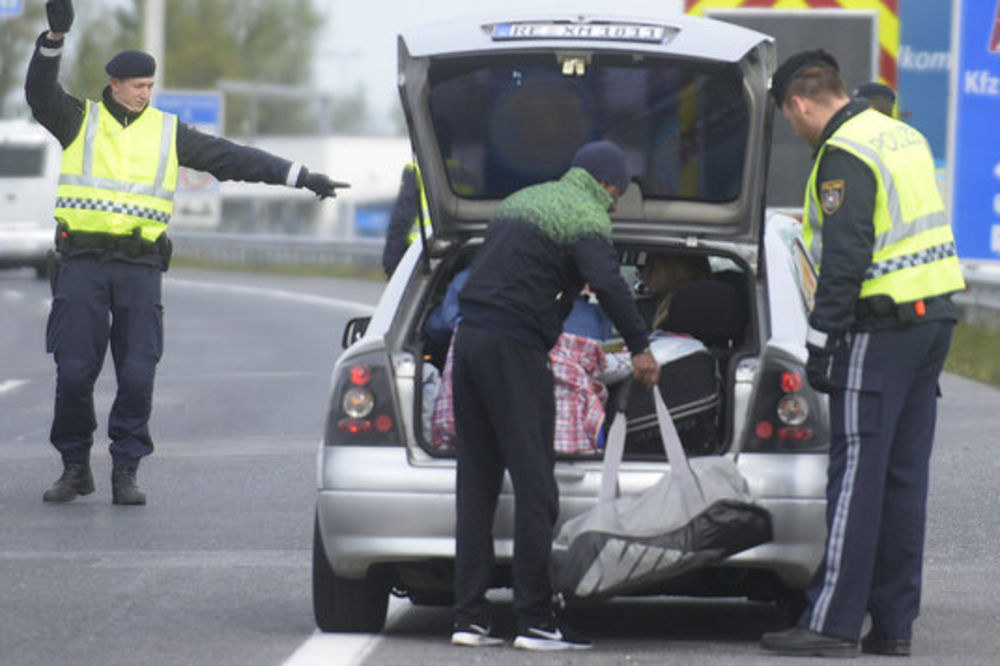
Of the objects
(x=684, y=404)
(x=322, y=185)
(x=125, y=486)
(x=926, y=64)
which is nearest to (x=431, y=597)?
(x=684, y=404)

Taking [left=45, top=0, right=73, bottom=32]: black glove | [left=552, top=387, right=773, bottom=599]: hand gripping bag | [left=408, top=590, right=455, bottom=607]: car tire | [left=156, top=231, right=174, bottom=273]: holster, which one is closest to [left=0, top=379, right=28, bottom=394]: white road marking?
[left=156, top=231, right=174, bottom=273]: holster

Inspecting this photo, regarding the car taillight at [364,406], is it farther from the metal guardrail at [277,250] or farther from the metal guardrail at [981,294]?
the metal guardrail at [277,250]

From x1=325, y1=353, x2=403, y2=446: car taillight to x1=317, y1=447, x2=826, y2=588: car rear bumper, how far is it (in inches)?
2.2

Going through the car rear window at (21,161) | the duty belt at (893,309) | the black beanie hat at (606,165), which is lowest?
the car rear window at (21,161)

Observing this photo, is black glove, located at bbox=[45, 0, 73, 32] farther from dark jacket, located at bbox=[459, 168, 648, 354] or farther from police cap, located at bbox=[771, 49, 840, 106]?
police cap, located at bbox=[771, 49, 840, 106]

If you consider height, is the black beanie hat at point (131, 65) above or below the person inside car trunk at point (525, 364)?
above

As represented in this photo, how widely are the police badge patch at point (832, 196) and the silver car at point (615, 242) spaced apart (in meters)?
0.51

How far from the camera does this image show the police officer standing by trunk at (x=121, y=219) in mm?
11781

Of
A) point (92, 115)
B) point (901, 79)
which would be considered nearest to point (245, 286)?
point (901, 79)

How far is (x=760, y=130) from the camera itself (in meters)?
8.72

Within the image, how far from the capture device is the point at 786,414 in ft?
27.2

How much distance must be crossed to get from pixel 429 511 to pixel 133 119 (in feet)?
13.6

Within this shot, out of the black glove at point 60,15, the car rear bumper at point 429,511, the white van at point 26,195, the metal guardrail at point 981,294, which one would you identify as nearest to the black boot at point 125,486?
the black glove at point 60,15

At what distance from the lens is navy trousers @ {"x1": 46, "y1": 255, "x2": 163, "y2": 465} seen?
1184cm
